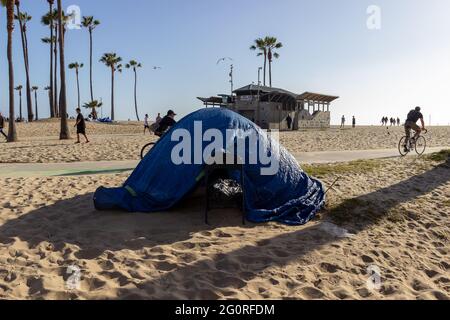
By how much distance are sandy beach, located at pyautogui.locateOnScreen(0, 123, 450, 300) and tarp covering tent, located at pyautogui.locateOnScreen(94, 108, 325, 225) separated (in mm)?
271

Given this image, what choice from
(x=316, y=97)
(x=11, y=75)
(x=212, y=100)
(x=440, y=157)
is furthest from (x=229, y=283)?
(x=212, y=100)

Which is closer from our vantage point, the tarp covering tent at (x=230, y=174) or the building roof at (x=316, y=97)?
the tarp covering tent at (x=230, y=174)

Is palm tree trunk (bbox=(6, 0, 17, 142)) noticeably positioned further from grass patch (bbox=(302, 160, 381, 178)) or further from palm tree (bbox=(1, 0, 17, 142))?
grass patch (bbox=(302, 160, 381, 178))

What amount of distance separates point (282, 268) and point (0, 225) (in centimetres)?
431

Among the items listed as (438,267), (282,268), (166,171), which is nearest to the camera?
(282,268)

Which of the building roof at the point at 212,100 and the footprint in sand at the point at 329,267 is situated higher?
the building roof at the point at 212,100

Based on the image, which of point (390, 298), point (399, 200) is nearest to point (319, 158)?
point (399, 200)

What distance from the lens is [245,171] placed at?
663 cm

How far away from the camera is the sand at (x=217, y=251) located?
13.4 feet

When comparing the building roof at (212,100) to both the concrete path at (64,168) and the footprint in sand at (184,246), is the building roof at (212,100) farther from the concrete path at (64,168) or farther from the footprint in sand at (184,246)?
the footprint in sand at (184,246)

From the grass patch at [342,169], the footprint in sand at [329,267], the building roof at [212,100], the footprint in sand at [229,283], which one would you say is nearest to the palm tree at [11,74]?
the grass patch at [342,169]

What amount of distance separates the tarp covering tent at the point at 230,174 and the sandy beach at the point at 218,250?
271 mm

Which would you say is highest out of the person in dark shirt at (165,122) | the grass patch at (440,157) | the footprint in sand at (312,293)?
the person in dark shirt at (165,122)
